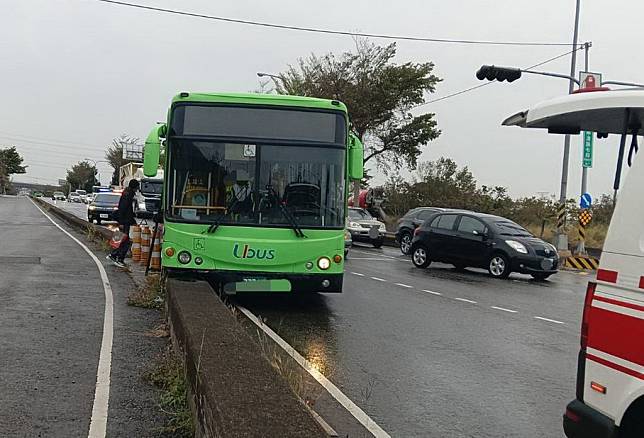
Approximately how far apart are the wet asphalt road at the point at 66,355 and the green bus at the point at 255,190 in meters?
1.25

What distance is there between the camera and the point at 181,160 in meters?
9.80

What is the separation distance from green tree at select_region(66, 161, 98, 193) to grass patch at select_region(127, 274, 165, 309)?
141694 mm

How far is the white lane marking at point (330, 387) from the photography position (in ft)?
17.1

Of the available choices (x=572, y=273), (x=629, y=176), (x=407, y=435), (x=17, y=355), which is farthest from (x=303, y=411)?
(x=572, y=273)

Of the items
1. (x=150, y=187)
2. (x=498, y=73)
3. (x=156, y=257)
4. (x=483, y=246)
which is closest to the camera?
(x=156, y=257)

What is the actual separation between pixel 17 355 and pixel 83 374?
0.97 metres

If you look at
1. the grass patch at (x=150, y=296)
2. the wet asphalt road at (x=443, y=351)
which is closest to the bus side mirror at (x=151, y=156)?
the grass patch at (x=150, y=296)

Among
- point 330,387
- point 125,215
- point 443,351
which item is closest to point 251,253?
point 443,351

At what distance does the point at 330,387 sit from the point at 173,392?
1457 millimetres

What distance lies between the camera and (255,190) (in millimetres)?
9805

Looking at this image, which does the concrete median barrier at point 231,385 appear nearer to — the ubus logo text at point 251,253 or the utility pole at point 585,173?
the ubus logo text at point 251,253

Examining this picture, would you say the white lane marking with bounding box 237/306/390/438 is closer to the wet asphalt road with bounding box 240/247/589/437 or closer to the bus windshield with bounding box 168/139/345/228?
the wet asphalt road with bounding box 240/247/589/437

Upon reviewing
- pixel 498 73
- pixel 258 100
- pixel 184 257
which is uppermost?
pixel 498 73

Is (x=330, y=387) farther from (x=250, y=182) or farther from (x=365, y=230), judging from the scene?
(x=365, y=230)
